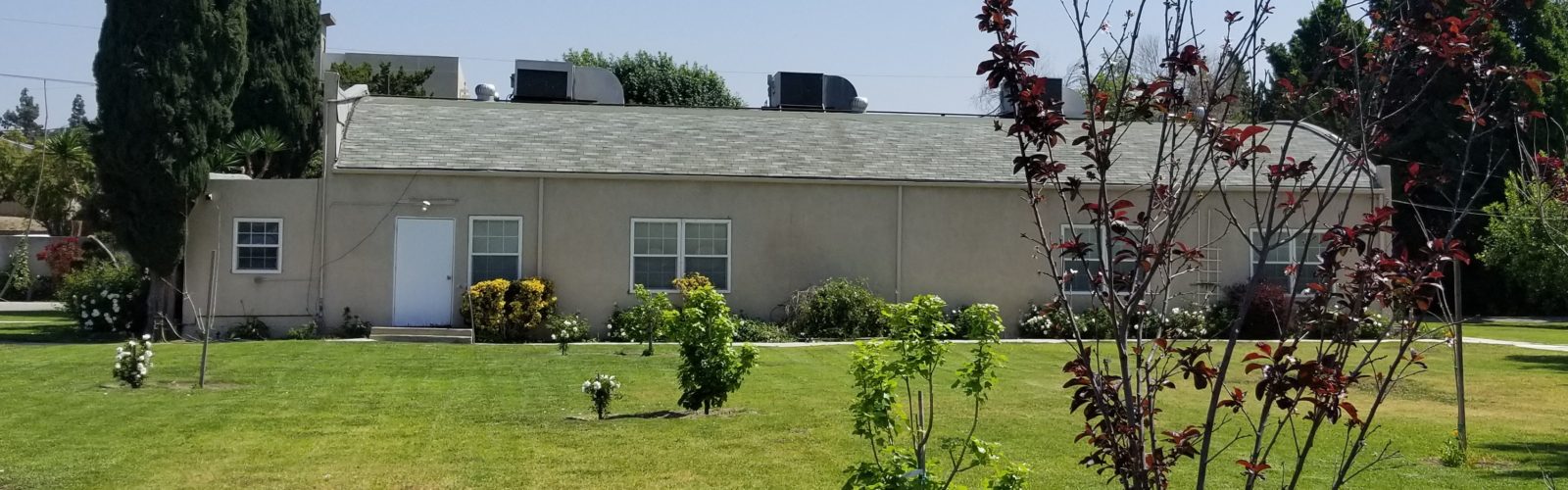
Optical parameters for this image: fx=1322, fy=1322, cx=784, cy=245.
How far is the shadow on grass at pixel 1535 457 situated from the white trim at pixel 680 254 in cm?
1404

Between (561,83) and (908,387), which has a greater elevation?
(561,83)

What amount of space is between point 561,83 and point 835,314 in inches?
395

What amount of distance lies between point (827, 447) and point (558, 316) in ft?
41.5

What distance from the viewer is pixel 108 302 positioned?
69.3 feet

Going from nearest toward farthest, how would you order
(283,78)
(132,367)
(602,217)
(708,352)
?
(708,352)
(132,367)
(602,217)
(283,78)

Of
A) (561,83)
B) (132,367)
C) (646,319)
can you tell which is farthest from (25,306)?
(132,367)

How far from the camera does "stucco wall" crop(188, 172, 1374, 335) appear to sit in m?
21.5

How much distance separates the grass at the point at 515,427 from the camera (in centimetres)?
879

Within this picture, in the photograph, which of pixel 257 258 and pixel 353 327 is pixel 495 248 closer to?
pixel 353 327

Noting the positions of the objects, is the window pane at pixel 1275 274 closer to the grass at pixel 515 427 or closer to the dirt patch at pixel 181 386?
the grass at pixel 515 427

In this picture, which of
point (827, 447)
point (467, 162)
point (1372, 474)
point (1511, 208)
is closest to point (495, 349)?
point (467, 162)

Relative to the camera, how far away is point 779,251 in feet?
76.0

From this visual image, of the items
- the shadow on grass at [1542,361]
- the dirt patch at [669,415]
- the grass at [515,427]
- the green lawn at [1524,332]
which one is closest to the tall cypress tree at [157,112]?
the grass at [515,427]

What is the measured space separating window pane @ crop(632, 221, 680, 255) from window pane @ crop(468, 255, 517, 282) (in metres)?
2.05
